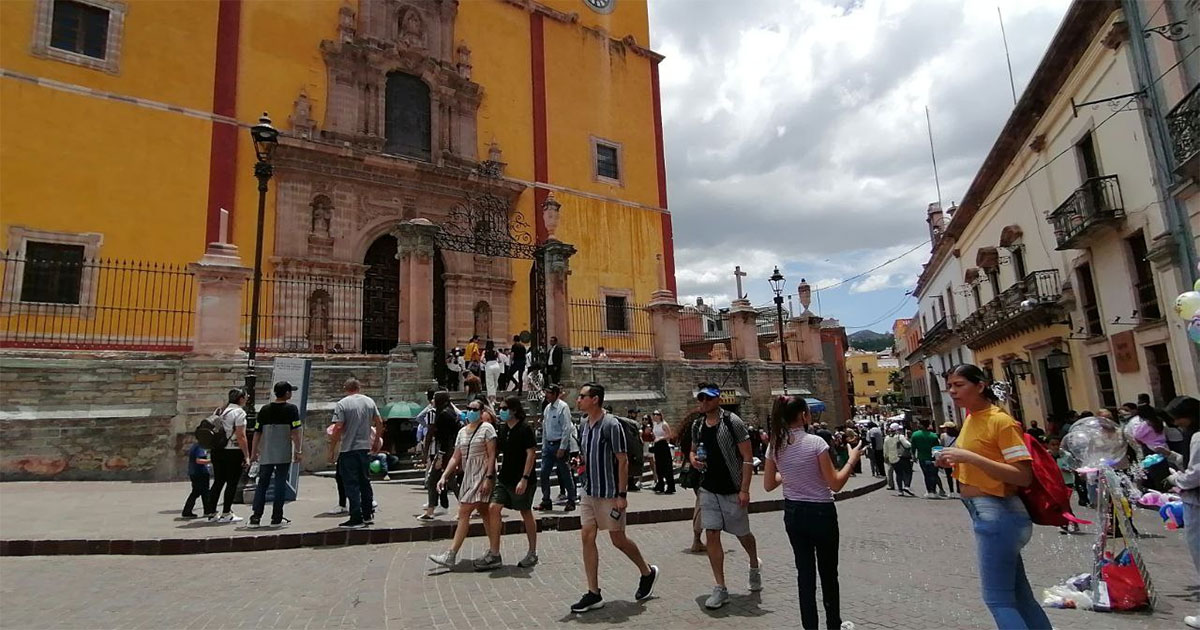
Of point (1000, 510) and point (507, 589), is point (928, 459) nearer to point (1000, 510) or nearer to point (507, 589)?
point (507, 589)

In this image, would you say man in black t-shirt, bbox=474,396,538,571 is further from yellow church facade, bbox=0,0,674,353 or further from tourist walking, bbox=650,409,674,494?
yellow church facade, bbox=0,0,674,353

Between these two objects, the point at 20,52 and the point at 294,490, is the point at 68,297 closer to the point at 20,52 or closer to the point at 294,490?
the point at 20,52

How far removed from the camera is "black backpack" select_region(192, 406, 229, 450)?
23.4 ft

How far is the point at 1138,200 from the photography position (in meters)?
12.6

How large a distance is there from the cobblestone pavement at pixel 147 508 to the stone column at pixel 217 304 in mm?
2270

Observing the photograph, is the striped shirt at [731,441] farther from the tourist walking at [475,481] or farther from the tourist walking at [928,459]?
the tourist walking at [928,459]

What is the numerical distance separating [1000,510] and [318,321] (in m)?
15.6

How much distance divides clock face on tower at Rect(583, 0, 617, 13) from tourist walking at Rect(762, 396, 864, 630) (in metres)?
24.6

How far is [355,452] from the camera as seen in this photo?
6.96m

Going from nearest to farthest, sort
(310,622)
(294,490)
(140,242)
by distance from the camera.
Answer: (310,622) → (294,490) → (140,242)

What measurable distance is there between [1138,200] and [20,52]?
2405 cm

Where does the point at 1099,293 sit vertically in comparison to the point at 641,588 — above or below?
above

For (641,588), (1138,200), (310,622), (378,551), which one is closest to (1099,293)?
(1138,200)

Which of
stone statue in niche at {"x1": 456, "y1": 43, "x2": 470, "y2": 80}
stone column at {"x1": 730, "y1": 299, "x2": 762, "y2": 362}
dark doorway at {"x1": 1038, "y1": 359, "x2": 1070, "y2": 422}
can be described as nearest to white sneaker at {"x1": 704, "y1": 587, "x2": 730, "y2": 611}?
stone column at {"x1": 730, "y1": 299, "x2": 762, "y2": 362}
